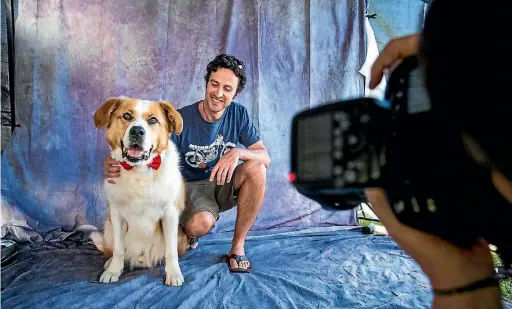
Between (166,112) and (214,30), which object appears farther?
(214,30)

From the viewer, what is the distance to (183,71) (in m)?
1.28

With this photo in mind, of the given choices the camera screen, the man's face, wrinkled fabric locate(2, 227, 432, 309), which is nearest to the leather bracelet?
the camera screen

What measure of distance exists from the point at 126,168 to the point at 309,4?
2.81ft

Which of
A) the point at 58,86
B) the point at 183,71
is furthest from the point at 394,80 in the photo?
the point at 58,86

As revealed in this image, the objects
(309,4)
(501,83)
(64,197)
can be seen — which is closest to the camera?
(501,83)

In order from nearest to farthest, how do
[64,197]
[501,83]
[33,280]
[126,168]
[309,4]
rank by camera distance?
[501,83], [33,280], [126,168], [64,197], [309,4]

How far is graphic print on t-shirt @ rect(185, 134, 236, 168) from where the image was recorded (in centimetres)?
124

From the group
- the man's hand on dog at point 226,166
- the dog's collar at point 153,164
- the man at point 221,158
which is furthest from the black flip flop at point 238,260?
the dog's collar at point 153,164

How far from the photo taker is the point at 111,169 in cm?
116

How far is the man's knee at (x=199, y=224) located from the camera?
1.25m

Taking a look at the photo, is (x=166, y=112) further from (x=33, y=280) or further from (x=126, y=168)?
(x=33, y=280)

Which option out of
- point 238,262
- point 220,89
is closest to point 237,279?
point 238,262

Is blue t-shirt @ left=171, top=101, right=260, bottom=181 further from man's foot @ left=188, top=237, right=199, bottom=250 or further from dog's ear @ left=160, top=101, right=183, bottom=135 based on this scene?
man's foot @ left=188, top=237, right=199, bottom=250

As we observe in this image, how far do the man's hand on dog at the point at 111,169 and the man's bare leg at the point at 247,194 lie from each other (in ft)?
1.26
